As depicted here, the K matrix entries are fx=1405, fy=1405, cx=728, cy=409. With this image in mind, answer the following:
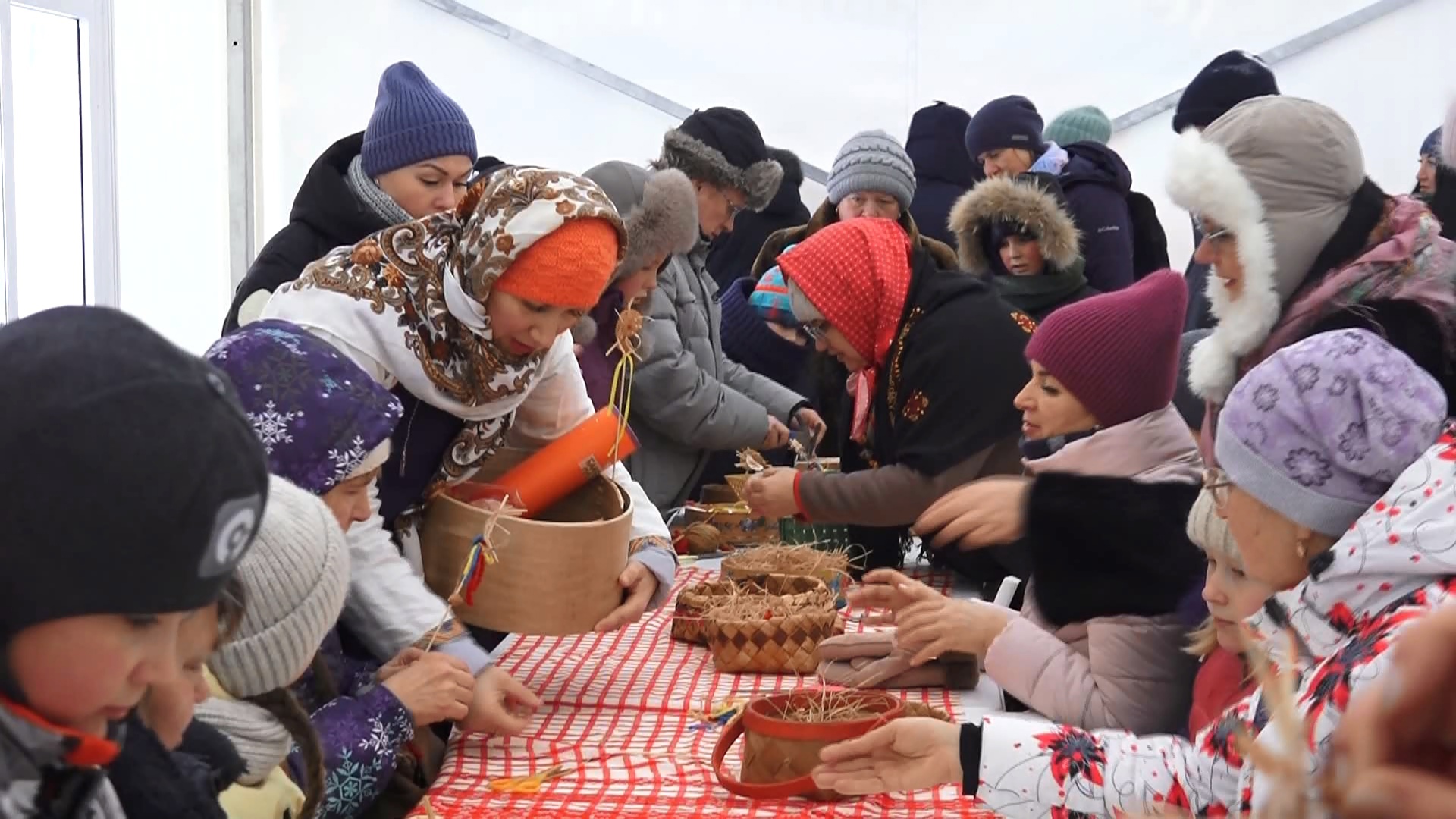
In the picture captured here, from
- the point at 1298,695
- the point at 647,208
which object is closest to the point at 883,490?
the point at 647,208

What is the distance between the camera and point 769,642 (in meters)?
2.53

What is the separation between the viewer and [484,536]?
2.24 meters

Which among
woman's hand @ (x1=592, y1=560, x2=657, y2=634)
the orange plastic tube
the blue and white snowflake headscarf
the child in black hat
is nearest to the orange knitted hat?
the orange plastic tube

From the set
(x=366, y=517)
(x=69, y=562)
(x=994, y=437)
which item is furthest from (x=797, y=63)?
(x=69, y=562)

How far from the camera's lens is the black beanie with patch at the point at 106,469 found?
0.96 m

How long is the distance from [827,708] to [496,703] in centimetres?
51

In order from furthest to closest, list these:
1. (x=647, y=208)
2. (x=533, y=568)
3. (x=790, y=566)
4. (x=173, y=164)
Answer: (x=173, y=164) → (x=647, y=208) → (x=790, y=566) → (x=533, y=568)

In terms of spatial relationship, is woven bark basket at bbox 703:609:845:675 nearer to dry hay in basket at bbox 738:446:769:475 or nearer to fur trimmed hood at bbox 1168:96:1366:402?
fur trimmed hood at bbox 1168:96:1366:402

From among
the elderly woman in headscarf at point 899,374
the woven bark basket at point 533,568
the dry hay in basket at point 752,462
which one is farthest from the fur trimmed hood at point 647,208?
the woven bark basket at point 533,568

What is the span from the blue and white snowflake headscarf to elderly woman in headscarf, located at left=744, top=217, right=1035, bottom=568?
1527 millimetres

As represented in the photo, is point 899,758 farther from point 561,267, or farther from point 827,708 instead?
point 561,267

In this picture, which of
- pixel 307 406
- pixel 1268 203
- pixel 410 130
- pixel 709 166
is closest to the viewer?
pixel 307 406

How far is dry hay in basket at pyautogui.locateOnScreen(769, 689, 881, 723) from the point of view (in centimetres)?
200

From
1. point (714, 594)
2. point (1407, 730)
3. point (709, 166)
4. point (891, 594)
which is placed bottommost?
point (714, 594)
